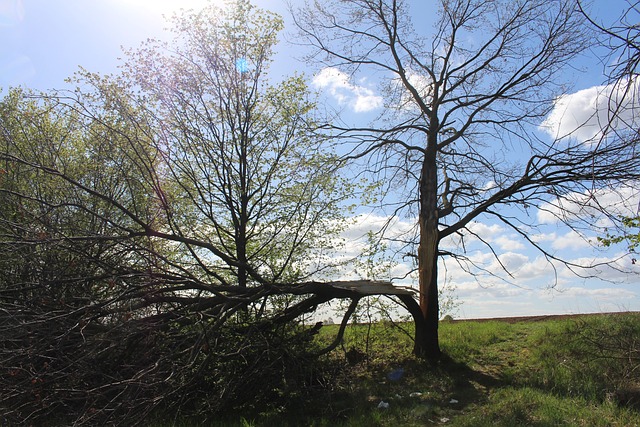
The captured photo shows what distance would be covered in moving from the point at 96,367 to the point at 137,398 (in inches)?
40.2

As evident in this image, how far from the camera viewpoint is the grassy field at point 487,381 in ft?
21.7

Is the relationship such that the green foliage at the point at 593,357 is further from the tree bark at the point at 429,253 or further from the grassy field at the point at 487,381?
the tree bark at the point at 429,253

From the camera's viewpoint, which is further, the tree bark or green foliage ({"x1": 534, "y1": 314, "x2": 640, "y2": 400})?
the tree bark

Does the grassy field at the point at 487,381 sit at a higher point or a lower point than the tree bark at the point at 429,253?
lower

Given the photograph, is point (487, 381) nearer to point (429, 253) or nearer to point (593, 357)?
point (593, 357)

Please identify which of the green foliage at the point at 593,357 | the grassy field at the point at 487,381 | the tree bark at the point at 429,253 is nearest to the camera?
the grassy field at the point at 487,381

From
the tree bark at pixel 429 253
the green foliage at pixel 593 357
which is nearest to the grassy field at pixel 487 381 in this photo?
the green foliage at pixel 593 357

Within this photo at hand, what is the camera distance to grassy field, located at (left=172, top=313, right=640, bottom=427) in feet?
21.7

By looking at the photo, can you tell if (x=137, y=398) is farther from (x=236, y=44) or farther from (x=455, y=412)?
(x=236, y=44)

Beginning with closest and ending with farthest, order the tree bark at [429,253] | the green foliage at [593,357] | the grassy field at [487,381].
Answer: the grassy field at [487,381]
the green foliage at [593,357]
the tree bark at [429,253]

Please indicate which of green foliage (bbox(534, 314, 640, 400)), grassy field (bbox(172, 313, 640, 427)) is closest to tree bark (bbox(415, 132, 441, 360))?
grassy field (bbox(172, 313, 640, 427))

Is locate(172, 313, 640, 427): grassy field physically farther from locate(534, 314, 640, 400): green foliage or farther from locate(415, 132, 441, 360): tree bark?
locate(415, 132, 441, 360): tree bark

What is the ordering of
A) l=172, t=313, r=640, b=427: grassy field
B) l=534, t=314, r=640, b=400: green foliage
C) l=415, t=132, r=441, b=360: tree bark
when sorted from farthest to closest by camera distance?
l=415, t=132, r=441, b=360: tree bark → l=534, t=314, r=640, b=400: green foliage → l=172, t=313, r=640, b=427: grassy field

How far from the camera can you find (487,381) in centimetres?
843
